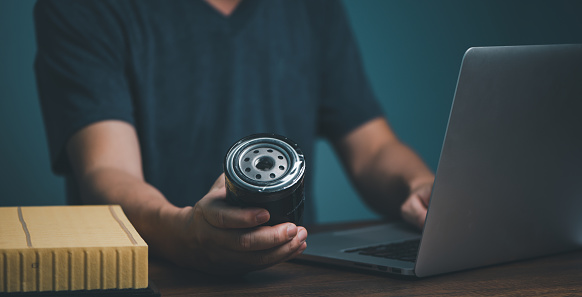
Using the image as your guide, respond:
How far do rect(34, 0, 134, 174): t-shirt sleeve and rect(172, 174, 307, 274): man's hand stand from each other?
1.51 feet

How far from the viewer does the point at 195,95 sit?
3.84 feet

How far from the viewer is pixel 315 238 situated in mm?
751

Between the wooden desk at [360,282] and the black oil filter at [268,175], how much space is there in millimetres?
81

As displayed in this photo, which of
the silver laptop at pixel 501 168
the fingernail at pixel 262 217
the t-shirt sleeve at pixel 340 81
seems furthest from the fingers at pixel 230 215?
the t-shirt sleeve at pixel 340 81

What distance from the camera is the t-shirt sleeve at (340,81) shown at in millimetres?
1314

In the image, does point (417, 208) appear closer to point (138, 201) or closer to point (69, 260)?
point (138, 201)

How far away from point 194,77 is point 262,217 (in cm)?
71

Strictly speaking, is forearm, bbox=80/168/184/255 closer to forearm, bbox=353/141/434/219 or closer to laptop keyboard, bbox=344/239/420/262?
laptop keyboard, bbox=344/239/420/262

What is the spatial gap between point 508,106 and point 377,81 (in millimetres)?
1554

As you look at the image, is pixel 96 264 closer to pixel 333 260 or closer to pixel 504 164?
pixel 333 260

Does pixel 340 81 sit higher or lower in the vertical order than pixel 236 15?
lower

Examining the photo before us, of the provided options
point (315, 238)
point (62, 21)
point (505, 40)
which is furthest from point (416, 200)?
point (505, 40)

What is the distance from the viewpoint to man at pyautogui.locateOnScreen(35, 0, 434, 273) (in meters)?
0.97

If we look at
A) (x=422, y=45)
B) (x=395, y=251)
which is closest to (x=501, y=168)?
(x=395, y=251)
